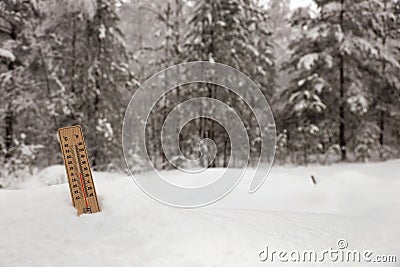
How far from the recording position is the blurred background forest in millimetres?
13195

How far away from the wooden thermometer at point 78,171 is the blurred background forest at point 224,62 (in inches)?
362

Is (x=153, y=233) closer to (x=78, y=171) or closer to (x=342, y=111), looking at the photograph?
(x=78, y=171)

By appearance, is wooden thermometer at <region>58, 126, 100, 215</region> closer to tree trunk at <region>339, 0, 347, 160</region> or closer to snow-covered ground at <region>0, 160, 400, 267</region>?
snow-covered ground at <region>0, 160, 400, 267</region>

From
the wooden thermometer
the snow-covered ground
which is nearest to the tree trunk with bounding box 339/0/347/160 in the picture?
the snow-covered ground

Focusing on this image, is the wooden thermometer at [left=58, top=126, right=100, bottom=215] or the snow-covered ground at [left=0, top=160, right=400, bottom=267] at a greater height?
the wooden thermometer at [left=58, top=126, right=100, bottom=215]

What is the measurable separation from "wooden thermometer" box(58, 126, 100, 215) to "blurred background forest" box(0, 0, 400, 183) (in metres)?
9.20

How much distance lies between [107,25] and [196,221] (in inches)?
507

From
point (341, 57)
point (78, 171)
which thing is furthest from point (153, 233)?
point (341, 57)

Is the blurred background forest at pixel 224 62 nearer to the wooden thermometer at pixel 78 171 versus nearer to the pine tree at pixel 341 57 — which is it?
the pine tree at pixel 341 57

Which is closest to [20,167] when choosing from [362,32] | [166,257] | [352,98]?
[166,257]

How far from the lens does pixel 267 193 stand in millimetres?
7285

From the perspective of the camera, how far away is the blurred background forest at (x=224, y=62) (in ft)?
43.3

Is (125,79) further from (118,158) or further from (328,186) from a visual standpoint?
(328,186)

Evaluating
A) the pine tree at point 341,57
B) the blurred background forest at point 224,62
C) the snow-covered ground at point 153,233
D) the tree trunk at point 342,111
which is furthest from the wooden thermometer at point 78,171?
the tree trunk at point 342,111
